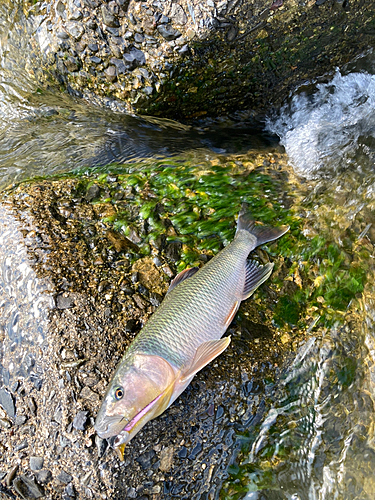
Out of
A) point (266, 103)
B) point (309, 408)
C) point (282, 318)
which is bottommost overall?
point (309, 408)

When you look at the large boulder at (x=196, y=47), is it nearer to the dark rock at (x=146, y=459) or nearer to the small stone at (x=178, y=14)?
the small stone at (x=178, y=14)

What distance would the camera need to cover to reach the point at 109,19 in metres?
5.20

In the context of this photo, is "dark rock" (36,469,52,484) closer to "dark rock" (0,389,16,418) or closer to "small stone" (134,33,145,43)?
"dark rock" (0,389,16,418)

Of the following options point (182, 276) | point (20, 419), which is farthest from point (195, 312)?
point (20, 419)

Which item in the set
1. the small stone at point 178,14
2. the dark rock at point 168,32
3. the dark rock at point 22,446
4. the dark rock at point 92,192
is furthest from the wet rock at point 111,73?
the dark rock at point 22,446

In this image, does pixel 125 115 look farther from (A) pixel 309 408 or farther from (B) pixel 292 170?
(A) pixel 309 408

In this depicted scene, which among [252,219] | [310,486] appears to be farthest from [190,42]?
[310,486]

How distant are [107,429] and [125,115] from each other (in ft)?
14.9

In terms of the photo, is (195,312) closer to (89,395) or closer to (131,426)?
(131,426)

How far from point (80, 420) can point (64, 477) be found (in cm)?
41

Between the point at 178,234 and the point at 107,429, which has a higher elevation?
the point at 178,234

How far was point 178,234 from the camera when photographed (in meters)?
4.26

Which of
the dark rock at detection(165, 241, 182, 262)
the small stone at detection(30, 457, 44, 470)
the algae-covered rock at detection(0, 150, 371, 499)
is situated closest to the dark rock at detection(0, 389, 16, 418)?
the algae-covered rock at detection(0, 150, 371, 499)

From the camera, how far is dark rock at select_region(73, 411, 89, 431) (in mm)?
2990
